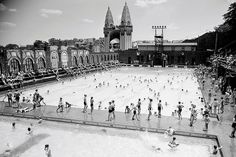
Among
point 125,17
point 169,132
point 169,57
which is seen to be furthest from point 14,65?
point 125,17

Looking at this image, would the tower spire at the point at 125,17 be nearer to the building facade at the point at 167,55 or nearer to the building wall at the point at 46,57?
the building facade at the point at 167,55

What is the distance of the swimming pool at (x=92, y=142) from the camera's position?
8898 mm

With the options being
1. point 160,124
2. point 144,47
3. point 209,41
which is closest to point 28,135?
point 160,124

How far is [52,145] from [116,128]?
3605 millimetres

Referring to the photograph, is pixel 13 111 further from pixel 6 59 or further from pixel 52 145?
pixel 6 59

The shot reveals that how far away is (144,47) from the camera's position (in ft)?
210

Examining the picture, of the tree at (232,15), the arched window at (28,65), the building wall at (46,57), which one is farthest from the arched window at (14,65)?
the tree at (232,15)

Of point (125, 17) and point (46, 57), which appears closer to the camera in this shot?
point (46, 57)

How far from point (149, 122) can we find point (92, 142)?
3832 millimetres

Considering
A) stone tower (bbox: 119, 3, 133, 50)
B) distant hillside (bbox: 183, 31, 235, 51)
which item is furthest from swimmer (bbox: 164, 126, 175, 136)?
stone tower (bbox: 119, 3, 133, 50)

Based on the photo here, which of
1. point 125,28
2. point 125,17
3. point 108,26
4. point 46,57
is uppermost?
point 125,17

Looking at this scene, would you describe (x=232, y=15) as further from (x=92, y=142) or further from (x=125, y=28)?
(x=125, y=28)

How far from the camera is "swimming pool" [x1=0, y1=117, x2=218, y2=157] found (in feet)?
29.2

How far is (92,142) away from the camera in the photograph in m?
9.93
